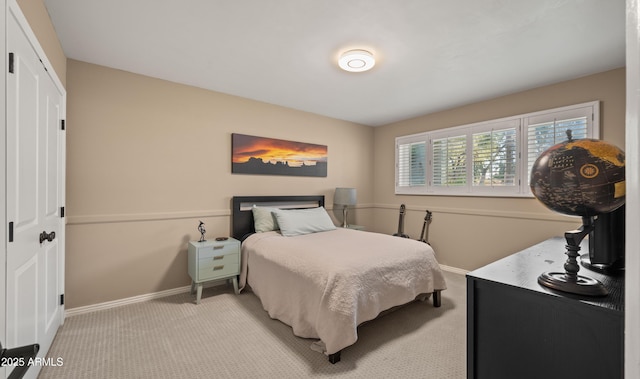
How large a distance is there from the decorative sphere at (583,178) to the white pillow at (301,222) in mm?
2722

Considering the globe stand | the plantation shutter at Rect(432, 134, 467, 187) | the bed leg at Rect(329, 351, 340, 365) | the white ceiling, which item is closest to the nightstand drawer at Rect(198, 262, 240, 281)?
the bed leg at Rect(329, 351, 340, 365)

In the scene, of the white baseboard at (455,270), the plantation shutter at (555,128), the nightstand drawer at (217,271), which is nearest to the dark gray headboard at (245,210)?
the nightstand drawer at (217,271)

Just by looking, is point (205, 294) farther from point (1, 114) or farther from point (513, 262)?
point (513, 262)

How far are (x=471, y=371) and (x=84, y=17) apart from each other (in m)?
3.28

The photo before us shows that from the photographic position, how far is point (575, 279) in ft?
3.23

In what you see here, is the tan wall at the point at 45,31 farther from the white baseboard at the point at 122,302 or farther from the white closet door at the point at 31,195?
the white baseboard at the point at 122,302

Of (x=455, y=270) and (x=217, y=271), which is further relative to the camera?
(x=455, y=270)

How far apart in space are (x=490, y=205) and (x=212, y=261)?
3.58 metres

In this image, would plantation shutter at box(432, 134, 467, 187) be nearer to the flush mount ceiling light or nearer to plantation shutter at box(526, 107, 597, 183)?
plantation shutter at box(526, 107, 597, 183)

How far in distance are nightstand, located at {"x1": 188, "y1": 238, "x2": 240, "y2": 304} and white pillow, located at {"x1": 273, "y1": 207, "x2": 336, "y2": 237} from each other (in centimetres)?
60

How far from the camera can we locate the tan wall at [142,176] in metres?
2.68

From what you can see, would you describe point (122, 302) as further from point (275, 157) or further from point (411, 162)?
point (411, 162)

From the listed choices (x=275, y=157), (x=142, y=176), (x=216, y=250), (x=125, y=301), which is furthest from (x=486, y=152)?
(x=125, y=301)

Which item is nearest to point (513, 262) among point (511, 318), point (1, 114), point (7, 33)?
point (511, 318)
